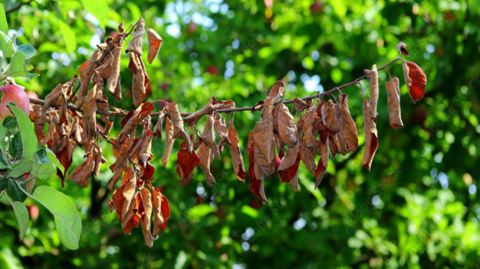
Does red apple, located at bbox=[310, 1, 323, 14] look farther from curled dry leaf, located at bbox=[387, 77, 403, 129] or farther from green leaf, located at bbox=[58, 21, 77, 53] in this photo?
curled dry leaf, located at bbox=[387, 77, 403, 129]

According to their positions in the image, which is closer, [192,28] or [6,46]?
[6,46]

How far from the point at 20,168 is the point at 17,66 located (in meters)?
0.25

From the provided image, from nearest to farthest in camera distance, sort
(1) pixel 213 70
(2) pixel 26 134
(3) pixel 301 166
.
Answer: (2) pixel 26 134 < (3) pixel 301 166 < (1) pixel 213 70

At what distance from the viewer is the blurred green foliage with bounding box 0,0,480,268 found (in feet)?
11.4

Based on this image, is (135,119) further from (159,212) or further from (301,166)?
(301,166)

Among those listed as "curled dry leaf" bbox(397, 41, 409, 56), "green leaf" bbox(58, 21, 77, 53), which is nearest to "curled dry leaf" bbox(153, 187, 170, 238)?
"curled dry leaf" bbox(397, 41, 409, 56)

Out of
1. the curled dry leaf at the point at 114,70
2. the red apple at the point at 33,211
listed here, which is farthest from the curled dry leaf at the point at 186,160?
the red apple at the point at 33,211

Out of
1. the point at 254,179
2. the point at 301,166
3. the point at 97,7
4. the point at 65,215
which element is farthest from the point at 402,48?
the point at 301,166

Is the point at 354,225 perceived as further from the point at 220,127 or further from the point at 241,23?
the point at 220,127

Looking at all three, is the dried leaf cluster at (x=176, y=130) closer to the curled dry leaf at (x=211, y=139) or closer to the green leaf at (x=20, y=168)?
the curled dry leaf at (x=211, y=139)

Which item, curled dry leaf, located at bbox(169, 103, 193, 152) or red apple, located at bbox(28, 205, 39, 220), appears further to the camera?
red apple, located at bbox(28, 205, 39, 220)

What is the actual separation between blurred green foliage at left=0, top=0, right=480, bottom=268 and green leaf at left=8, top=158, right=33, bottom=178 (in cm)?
170

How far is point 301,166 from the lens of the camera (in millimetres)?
3221

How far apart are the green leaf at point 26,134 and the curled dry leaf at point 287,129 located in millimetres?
504
